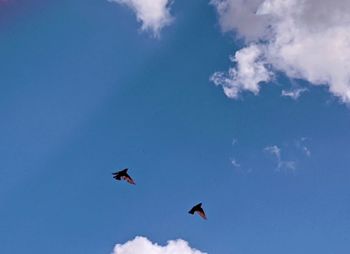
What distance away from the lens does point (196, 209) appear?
54.0m

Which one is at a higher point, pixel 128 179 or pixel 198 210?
pixel 128 179

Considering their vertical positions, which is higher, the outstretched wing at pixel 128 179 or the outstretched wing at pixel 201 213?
the outstretched wing at pixel 128 179

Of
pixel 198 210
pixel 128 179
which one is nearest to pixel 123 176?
pixel 128 179

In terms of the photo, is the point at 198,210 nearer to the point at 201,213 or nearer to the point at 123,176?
the point at 201,213

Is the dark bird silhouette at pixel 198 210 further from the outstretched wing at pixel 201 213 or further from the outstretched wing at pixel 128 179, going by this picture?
the outstretched wing at pixel 128 179

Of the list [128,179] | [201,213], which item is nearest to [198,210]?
[201,213]

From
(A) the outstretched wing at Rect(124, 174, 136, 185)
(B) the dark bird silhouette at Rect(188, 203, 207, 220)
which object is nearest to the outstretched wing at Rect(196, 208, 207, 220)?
(B) the dark bird silhouette at Rect(188, 203, 207, 220)

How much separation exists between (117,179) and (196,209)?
30.3ft

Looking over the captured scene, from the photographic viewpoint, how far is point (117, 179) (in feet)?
175

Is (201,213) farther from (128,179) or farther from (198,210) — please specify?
(128,179)

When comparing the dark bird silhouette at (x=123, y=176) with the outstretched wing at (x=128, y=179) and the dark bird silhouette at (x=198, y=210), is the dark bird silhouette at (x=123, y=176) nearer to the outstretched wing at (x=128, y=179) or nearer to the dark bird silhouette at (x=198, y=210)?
the outstretched wing at (x=128, y=179)

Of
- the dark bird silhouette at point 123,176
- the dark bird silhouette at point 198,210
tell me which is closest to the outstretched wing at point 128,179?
the dark bird silhouette at point 123,176

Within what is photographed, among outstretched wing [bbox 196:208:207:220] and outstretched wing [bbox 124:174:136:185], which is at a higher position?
outstretched wing [bbox 124:174:136:185]

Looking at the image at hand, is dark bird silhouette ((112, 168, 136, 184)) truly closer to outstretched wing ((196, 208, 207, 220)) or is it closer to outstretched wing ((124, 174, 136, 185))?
outstretched wing ((124, 174, 136, 185))
